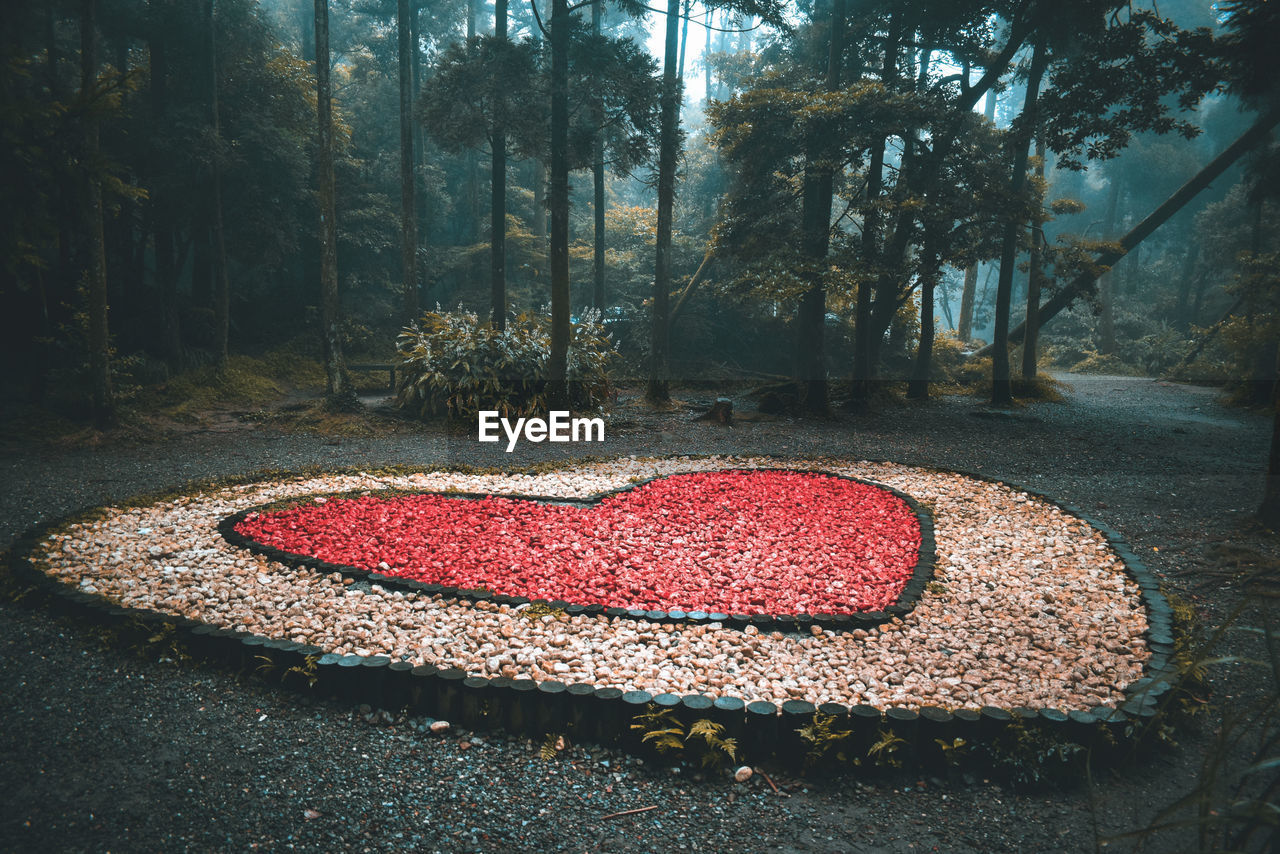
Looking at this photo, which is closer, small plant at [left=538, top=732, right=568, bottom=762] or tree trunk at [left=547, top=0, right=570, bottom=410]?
small plant at [left=538, top=732, right=568, bottom=762]

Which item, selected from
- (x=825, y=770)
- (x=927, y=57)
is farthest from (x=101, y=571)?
(x=927, y=57)

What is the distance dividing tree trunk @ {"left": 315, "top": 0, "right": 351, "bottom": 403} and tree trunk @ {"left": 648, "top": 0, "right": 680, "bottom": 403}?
466cm

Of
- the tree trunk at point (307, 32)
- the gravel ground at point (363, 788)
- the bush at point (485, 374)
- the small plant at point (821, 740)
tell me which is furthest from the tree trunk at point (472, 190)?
the small plant at point (821, 740)

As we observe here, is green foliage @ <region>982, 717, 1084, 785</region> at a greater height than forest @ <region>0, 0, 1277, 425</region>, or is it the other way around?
forest @ <region>0, 0, 1277, 425</region>

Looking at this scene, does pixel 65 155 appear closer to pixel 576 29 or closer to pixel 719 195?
pixel 576 29

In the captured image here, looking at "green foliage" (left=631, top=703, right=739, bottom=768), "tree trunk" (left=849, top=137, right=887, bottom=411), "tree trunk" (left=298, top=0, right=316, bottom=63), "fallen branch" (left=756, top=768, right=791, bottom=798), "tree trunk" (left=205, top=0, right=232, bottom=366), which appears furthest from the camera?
"tree trunk" (left=298, top=0, right=316, bottom=63)

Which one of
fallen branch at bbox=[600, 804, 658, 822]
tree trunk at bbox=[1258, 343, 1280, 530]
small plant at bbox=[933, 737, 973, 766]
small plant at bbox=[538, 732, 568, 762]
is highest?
tree trunk at bbox=[1258, 343, 1280, 530]

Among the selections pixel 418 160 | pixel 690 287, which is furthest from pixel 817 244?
pixel 418 160

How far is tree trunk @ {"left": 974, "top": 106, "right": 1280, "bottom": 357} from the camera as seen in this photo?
11.9m

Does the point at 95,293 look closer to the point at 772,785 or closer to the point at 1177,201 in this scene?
the point at 772,785

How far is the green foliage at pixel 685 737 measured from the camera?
238 centimetres

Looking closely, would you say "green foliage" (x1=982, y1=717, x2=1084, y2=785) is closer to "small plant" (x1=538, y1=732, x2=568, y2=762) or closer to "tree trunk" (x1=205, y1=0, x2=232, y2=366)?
"small plant" (x1=538, y1=732, x2=568, y2=762)

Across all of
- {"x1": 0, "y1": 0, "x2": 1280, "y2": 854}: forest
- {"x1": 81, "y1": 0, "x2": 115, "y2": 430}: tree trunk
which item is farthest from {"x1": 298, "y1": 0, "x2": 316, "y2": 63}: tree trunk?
{"x1": 81, "y1": 0, "x2": 115, "y2": 430}: tree trunk

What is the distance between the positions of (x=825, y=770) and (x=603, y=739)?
2.70ft
